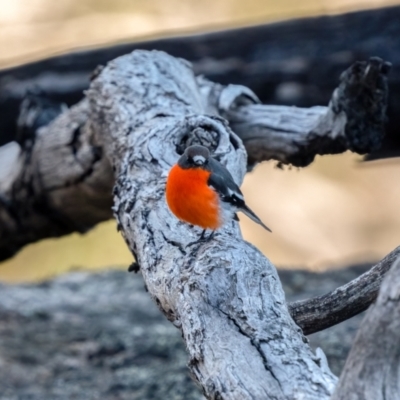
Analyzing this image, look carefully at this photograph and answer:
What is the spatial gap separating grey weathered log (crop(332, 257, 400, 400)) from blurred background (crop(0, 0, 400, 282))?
5.16m

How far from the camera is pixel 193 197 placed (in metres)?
2.64

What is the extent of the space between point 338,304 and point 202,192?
671 mm

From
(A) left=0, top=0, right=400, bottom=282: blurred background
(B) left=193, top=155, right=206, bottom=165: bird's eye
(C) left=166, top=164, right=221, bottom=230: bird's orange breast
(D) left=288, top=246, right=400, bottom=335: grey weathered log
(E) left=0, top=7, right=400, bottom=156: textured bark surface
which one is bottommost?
(D) left=288, top=246, right=400, bottom=335: grey weathered log

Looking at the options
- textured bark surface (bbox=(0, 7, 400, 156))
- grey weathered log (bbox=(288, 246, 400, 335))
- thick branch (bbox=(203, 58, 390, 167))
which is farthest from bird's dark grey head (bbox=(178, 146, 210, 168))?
textured bark surface (bbox=(0, 7, 400, 156))

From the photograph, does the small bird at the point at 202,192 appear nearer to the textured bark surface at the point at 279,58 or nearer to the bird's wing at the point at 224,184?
the bird's wing at the point at 224,184

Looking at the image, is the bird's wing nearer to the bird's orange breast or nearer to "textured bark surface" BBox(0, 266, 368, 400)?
the bird's orange breast

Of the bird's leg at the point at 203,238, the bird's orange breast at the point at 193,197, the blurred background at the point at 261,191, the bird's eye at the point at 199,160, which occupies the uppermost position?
the blurred background at the point at 261,191

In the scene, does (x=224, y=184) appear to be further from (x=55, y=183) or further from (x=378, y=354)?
(x=55, y=183)

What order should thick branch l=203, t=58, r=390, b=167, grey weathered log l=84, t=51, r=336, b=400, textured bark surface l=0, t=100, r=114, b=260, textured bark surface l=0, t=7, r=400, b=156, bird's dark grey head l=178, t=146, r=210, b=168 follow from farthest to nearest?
textured bark surface l=0, t=7, r=400, b=156 → textured bark surface l=0, t=100, r=114, b=260 → thick branch l=203, t=58, r=390, b=167 → bird's dark grey head l=178, t=146, r=210, b=168 → grey weathered log l=84, t=51, r=336, b=400

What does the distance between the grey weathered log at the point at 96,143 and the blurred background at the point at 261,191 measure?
2.48m

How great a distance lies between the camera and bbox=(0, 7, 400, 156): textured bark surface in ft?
13.3

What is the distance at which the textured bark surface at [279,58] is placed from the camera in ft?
13.3

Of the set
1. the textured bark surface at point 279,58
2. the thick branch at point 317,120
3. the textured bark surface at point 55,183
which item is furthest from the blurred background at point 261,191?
the thick branch at point 317,120

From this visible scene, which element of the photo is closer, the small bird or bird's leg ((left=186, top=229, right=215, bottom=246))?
bird's leg ((left=186, top=229, right=215, bottom=246))
